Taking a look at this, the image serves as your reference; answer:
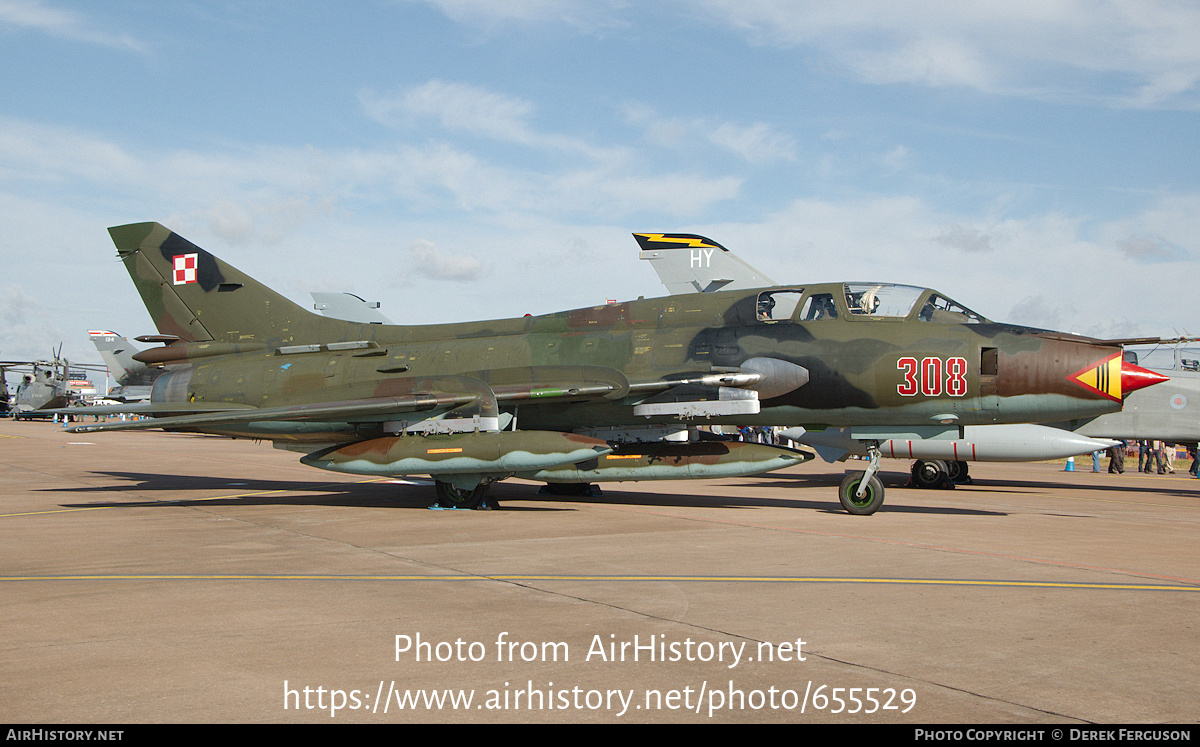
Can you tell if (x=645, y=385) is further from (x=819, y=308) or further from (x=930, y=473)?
(x=930, y=473)

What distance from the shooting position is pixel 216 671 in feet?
15.6

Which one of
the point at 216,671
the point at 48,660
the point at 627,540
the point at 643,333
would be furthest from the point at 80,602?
the point at 643,333

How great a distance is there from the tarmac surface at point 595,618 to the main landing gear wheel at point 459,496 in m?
0.86

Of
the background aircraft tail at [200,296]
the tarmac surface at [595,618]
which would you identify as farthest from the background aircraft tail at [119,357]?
the tarmac surface at [595,618]

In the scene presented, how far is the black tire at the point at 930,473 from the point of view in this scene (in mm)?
19938

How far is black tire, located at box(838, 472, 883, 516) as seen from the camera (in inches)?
506

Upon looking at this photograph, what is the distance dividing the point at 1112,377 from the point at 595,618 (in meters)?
8.40

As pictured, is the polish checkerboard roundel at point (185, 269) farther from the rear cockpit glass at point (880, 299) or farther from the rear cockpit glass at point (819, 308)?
the rear cockpit glass at point (880, 299)

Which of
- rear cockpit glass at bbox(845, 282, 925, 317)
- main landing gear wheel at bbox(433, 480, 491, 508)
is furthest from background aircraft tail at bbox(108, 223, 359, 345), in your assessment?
rear cockpit glass at bbox(845, 282, 925, 317)

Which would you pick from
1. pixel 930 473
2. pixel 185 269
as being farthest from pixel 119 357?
pixel 930 473

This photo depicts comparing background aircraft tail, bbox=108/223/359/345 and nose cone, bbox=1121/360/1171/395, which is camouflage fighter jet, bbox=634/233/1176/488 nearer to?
nose cone, bbox=1121/360/1171/395

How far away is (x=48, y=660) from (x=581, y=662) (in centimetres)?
300

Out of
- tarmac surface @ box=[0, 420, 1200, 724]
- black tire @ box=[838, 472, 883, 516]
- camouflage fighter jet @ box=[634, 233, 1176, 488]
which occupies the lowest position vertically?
tarmac surface @ box=[0, 420, 1200, 724]

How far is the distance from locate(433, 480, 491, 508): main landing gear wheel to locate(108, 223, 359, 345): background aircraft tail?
443 centimetres
